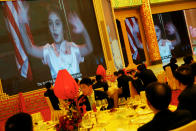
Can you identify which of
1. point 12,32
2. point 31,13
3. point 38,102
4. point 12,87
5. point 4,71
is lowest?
point 38,102

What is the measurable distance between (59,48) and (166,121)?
6.73 m

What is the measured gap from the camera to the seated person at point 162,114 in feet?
3.87

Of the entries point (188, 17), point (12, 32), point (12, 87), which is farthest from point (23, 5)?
point (188, 17)

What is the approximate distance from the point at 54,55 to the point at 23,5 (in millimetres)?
2208

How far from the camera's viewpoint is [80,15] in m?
7.84

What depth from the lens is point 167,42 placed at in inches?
531

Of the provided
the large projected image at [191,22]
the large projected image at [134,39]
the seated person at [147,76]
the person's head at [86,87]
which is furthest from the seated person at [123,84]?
the large projected image at [191,22]

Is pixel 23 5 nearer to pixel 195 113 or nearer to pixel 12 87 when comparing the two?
pixel 12 87

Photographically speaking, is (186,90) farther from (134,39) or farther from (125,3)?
(134,39)

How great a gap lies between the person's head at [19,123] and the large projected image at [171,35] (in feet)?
42.3

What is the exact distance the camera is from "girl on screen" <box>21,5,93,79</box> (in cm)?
720

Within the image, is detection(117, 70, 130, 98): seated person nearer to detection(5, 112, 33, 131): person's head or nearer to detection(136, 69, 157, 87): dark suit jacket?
detection(136, 69, 157, 87): dark suit jacket

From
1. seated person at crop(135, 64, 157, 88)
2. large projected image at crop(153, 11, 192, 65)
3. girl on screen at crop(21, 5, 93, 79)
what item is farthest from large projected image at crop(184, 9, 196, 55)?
seated person at crop(135, 64, 157, 88)

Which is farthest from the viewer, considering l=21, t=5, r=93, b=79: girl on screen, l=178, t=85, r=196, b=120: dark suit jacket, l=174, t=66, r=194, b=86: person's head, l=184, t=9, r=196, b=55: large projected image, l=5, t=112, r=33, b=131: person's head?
l=184, t=9, r=196, b=55: large projected image
